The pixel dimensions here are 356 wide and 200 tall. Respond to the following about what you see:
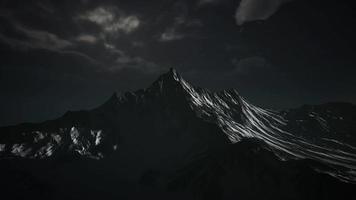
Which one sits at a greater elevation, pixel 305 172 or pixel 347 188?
pixel 305 172

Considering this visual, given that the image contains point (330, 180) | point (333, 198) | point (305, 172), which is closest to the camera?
point (333, 198)

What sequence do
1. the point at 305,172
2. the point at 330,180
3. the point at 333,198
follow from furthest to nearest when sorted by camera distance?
the point at 305,172, the point at 330,180, the point at 333,198

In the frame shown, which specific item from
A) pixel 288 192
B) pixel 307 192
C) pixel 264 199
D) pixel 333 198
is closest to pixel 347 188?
pixel 333 198

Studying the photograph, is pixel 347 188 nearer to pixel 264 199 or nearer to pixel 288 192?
pixel 288 192

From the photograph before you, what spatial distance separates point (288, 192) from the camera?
197 metres

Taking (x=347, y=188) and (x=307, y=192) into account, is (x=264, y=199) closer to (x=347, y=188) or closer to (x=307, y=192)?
(x=307, y=192)

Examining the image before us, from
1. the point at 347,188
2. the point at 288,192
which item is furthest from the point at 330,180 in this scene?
the point at 288,192

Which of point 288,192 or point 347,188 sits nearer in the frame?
point 347,188

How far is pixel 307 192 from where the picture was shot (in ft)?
617

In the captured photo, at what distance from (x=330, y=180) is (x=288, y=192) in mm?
28984

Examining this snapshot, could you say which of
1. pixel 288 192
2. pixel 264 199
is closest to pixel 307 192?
pixel 288 192

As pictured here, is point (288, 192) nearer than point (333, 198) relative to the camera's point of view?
No

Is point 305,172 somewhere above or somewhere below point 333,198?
above

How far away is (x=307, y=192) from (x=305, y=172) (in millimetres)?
16351
